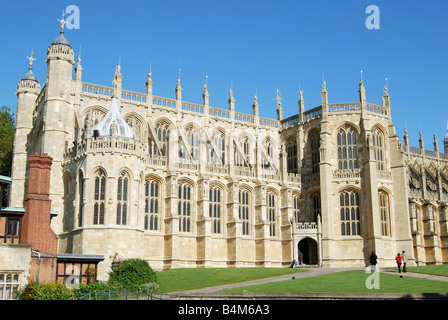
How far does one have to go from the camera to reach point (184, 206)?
49375 mm

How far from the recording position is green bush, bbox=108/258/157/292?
110 ft

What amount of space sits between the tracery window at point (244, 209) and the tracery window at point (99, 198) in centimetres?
1592

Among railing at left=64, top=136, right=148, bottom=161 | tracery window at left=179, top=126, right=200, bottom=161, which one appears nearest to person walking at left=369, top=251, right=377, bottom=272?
railing at left=64, top=136, right=148, bottom=161

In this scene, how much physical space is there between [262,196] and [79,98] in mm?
19513

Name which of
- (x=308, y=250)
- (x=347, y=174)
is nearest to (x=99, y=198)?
(x=308, y=250)

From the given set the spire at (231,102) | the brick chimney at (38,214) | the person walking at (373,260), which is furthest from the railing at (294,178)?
the brick chimney at (38,214)

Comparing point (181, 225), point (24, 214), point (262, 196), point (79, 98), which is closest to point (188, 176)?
point (181, 225)

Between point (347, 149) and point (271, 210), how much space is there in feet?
32.2

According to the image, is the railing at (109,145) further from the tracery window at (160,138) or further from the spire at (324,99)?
the spire at (324,99)

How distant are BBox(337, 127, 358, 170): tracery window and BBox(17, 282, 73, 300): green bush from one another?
34.2 meters

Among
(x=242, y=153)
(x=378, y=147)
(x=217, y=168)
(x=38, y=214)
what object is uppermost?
(x=242, y=153)

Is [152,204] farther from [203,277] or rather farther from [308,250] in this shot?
[308,250]

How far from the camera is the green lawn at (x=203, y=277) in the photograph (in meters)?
33.8

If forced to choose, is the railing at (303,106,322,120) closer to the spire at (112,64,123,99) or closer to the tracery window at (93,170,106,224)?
the spire at (112,64,123,99)
